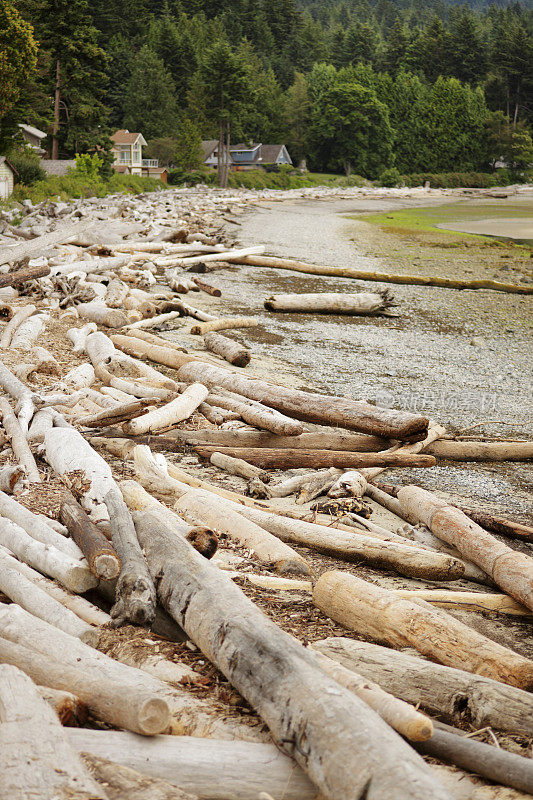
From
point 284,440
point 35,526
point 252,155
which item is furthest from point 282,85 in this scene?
point 35,526

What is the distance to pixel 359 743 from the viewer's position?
2578 millimetres

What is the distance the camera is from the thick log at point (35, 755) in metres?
2.42

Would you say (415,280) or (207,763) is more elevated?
(415,280)

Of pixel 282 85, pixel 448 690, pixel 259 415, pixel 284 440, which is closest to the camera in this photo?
pixel 448 690

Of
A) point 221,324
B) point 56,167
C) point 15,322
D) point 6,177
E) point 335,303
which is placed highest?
point 56,167

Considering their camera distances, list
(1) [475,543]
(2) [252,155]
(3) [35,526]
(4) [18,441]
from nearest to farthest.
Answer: (3) [35,526], (1) [475,543], (4) [18,441], (2) [252,155]

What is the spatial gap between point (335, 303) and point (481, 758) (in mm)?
15003

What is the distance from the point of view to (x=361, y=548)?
541 centimetres

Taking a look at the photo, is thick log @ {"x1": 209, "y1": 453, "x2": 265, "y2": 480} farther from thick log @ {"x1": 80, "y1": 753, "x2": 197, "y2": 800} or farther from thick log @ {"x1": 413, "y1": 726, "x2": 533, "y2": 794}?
thick log @ {"x1": 80, "y1": 753, "x2": 197, "y2": 800}

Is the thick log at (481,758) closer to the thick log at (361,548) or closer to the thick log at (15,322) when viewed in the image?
the thick log at (361,548)

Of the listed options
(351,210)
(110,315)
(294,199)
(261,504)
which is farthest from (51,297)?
(294,199)

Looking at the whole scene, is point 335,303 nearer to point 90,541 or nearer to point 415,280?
point 415,280

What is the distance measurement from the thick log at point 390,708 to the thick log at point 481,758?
0.32ft

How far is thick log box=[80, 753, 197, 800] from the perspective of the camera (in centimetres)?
254
